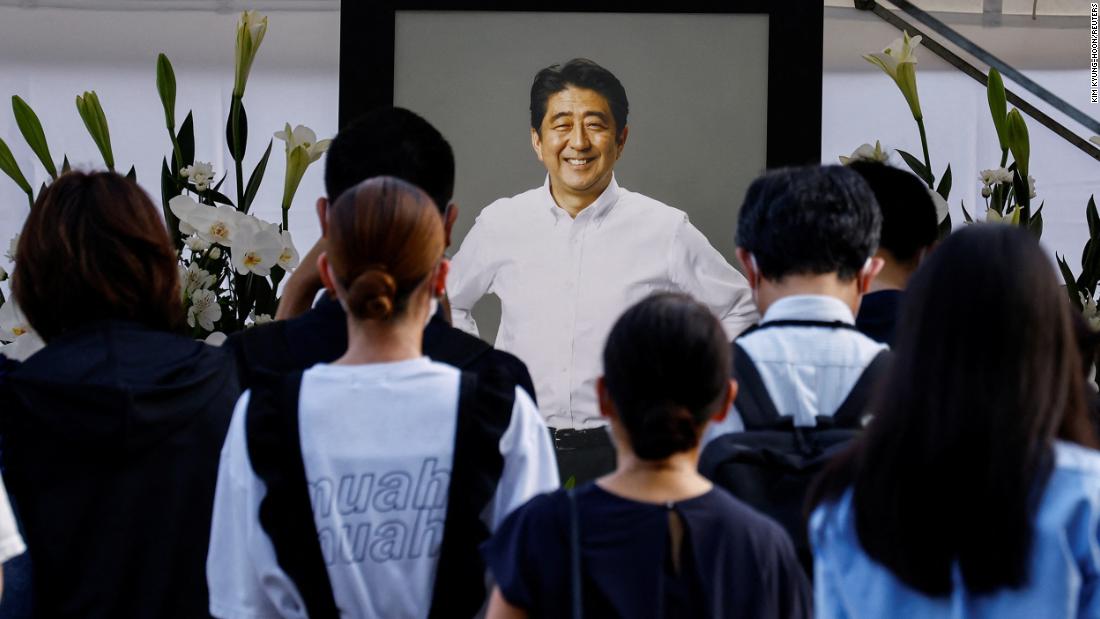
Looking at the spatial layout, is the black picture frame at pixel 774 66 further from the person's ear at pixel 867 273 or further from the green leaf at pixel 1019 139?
the person's ear at pixel 867 273

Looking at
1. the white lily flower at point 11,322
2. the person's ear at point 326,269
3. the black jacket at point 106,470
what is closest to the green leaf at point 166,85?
the white lily flower at point 11,322

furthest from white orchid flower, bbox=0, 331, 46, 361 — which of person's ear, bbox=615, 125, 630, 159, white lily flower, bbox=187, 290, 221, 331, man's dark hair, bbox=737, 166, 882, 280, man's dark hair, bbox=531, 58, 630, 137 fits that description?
man's dark hair, bbox=737, 166, 882, 280

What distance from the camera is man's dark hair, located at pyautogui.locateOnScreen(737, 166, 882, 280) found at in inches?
59.9

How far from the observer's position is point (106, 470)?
150cm

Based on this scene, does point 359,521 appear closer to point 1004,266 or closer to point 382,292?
point 382,292

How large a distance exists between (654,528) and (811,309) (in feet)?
1.38

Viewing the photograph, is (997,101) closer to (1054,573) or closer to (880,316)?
(880,316)

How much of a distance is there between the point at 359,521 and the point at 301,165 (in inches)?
52.4

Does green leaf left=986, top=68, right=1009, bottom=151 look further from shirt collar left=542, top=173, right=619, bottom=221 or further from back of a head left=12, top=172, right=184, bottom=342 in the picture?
back of a head left=12, top=172, right=184, bottom=342

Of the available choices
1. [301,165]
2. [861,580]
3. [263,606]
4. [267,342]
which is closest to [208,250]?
[301,165]

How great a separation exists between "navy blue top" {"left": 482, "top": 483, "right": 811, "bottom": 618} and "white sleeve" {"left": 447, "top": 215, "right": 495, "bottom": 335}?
1.53m

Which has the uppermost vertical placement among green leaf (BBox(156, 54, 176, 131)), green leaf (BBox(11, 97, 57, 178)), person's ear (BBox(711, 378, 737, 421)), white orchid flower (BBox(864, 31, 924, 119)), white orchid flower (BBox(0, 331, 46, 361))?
white orchid flower (BBox(864, 31, 924, 119))

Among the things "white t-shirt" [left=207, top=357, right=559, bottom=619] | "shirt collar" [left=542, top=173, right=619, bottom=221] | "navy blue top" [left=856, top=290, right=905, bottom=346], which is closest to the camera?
"white t-shirt" [left=207, top=357, right=559, bottom=619]

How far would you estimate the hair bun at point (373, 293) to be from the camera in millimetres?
1323
